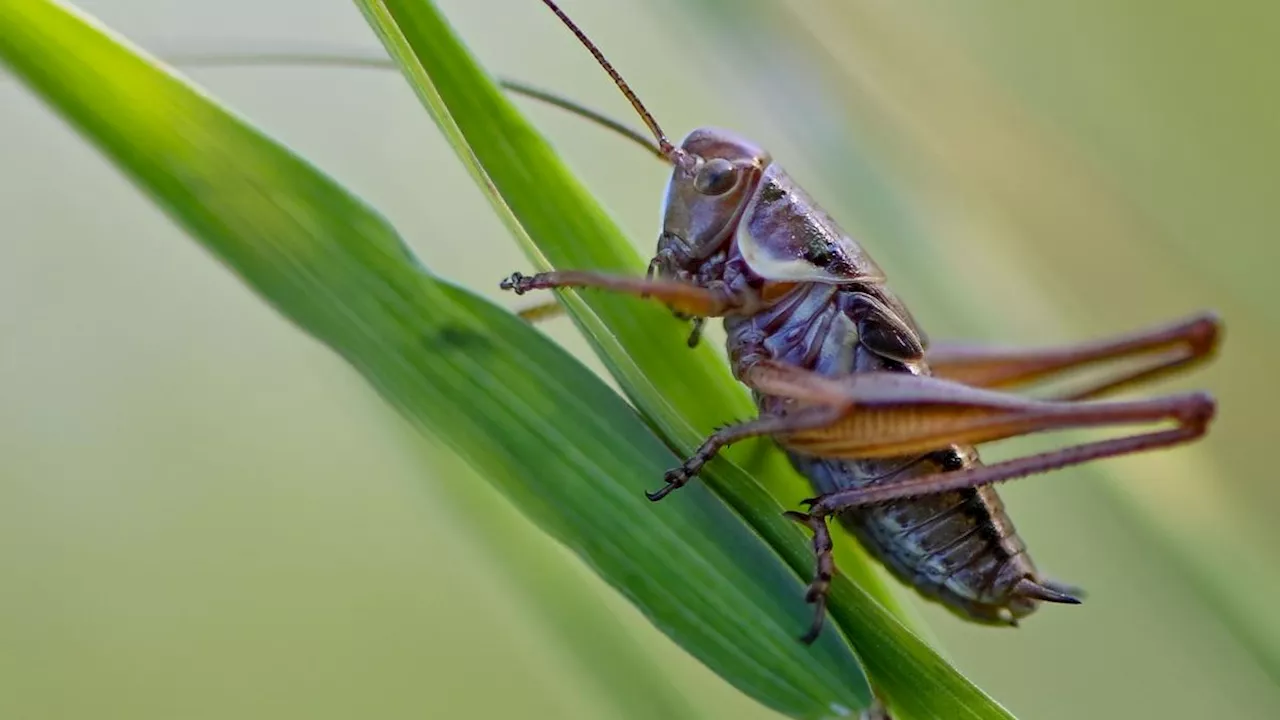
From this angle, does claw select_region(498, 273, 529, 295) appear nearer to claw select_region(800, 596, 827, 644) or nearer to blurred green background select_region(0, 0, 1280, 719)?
blurred green background select_region(0, 0, 1280, 719)

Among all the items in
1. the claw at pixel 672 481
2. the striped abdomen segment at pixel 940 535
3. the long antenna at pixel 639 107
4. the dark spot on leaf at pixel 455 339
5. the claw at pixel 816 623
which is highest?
the long antenna at pixel 639 107

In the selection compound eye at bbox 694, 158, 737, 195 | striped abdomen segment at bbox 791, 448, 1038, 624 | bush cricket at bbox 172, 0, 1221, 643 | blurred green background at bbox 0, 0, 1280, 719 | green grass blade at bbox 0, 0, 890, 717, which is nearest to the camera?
green grass blade at bbox 0, 0, 890, 717

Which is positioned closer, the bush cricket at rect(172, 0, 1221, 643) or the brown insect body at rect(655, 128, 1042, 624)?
the bush cricket at rect(172, 0, 1221, 643)

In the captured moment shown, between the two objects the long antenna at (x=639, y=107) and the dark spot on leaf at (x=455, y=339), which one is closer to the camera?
the dark spot on leaf at (x=455, y=339)

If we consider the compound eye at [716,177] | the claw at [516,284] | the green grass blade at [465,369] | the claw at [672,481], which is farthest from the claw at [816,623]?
the compound eye at [716,177]

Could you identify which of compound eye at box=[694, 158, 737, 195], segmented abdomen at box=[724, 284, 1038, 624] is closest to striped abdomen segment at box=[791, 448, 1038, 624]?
segmented abdomen at box=[724, 284, 1038, 624]

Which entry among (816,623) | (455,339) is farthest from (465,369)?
(816,623)

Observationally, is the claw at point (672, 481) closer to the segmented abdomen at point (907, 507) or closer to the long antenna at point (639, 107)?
the segmented abdomen at point (907, 507)

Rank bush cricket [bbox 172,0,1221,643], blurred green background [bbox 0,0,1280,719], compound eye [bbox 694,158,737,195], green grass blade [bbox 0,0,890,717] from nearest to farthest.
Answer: green grass blade [bbox 0,0,890,717], bush cricket [bbox 172,0,1221,643], compound eye [bbox 694,158,737,195], blurred green background [bbox 0,0,1280,719]
